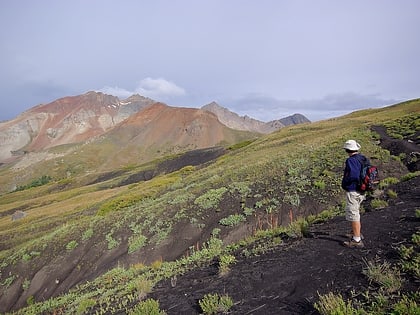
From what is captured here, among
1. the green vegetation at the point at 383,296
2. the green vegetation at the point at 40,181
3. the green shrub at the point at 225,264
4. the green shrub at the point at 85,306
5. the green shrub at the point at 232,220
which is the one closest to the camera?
the green vegetation at the point at 383,296

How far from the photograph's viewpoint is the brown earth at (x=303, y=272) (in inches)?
296

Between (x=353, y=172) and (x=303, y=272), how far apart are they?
2916 millimetres

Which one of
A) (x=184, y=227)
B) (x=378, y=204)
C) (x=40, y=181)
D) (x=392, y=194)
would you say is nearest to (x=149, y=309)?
(x=378, y=204)

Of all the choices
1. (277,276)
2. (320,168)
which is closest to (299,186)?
(320,168)

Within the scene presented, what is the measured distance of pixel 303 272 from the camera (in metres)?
8.67

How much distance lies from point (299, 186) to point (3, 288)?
2169 cm

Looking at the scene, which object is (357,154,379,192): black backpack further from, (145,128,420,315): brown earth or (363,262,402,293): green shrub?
(363,262,402,293): green shrub

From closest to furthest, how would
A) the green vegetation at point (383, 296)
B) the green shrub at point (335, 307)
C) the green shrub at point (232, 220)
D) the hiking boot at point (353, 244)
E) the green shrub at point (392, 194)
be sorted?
the green vegetation at point (383, 296)
the green shrub at point (335, 307)
the hiking boot at point (353, 244)
the green shrub at point (392, 194)
the green shrub at point (232, 220)

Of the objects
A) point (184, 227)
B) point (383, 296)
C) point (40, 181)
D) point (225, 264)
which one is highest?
point (383, 296)

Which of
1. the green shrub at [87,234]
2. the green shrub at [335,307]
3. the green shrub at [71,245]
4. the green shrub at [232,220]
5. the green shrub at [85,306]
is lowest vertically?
the green shrub at [71,245]

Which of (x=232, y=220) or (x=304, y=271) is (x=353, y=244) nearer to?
(x=304, y=271)

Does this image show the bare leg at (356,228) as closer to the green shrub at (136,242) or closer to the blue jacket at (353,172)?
the blue jacket at (353,172)

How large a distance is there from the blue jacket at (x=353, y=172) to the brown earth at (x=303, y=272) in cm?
146

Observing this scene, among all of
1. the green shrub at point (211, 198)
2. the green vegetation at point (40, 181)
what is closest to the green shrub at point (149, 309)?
the green shrub at point (211, 198)
